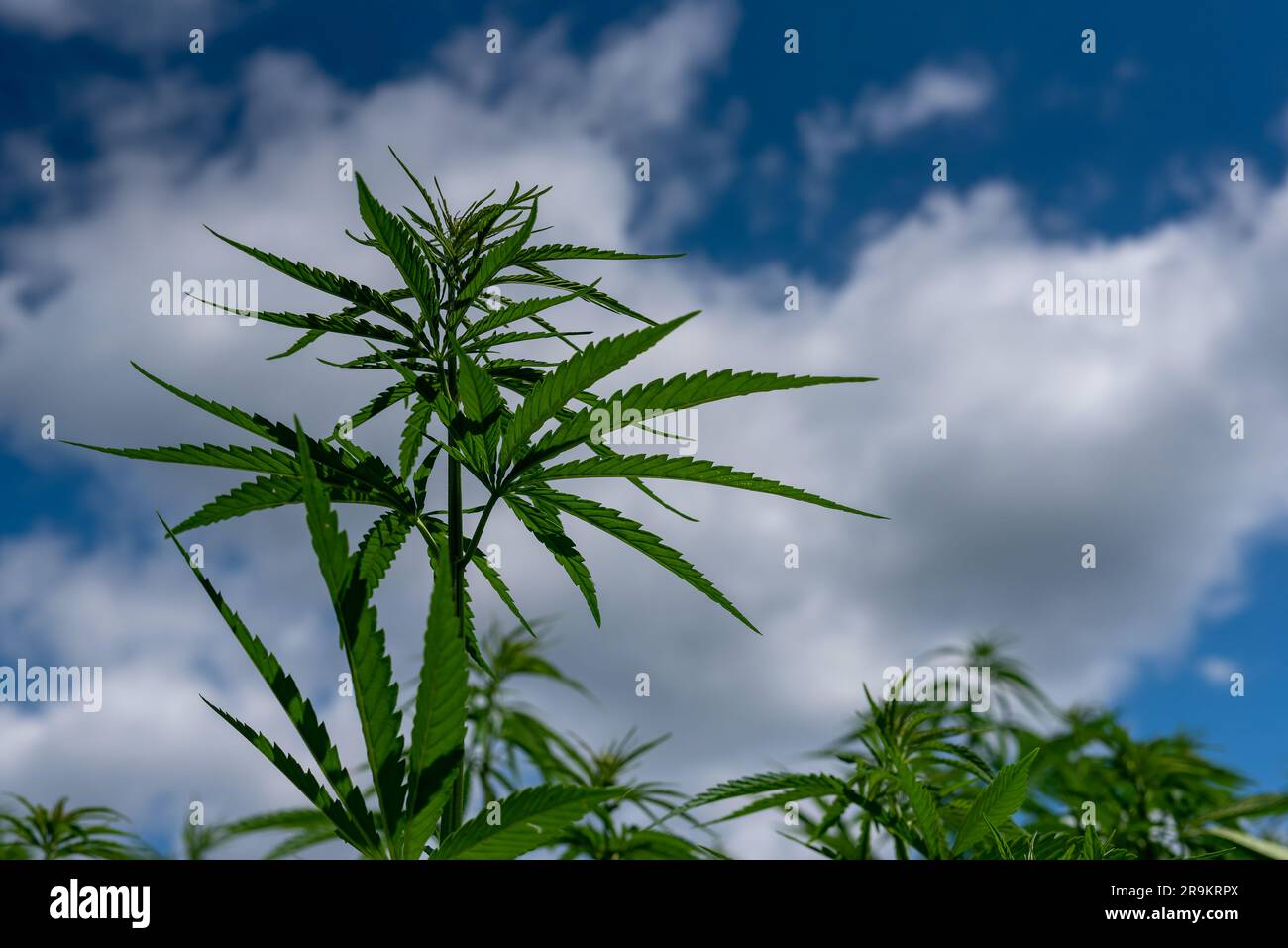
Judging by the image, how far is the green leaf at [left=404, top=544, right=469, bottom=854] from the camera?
0.90 meters

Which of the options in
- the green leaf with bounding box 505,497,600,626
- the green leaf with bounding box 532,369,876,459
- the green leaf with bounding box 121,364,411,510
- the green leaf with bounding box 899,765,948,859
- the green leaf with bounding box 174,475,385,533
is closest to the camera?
the green leaf with bounding box 532,369,876,459

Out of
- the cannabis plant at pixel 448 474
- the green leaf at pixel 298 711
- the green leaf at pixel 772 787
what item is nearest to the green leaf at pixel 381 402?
the cannabis plant at pixel 448 474

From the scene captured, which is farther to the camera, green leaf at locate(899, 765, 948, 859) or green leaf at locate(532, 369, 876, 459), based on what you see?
green leaf at locate(899, 765, 948, 859)

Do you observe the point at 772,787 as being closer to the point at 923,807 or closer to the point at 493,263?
the point at 923,807

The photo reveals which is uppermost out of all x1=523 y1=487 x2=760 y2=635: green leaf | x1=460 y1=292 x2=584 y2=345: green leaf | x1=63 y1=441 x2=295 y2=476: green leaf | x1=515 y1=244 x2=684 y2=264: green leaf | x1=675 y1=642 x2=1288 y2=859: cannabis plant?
x1=515 y1=244 x2=684 y2=264: green leaf

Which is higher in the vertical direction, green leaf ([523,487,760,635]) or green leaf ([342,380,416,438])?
green leaf ([342,380,416,438])

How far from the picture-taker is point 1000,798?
1.54 meters

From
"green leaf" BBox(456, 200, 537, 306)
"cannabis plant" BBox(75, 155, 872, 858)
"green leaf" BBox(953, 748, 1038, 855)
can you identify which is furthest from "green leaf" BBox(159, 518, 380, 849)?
"green leaf" BBox(953, 748, 1038, 855)

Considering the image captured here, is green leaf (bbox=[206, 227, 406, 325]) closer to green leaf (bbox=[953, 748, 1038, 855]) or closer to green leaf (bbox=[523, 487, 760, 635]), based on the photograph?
green leaf (bbox=[523, 487, 760, 635])

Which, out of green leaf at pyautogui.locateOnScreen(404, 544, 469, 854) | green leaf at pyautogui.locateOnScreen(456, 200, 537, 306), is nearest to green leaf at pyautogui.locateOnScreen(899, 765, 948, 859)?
green leaf at pyautogui.locateOnScreen(404, 544, 469, 854)

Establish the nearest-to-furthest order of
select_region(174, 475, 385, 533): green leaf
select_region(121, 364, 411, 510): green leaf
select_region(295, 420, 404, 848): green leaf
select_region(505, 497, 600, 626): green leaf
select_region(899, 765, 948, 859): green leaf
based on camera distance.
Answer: select_region(295, 420, 404, 848): green leaf < select_region(121, 364, 411, 510): green leaf < select_region(174, 475, 385, 533): green leaf < select_region(505, 497, 600, 626): green leaf < select_region(899, 765, 948, 859): green leaf

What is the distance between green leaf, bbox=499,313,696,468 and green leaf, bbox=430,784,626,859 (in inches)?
17.8

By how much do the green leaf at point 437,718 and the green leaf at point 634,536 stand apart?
15.3 inches
